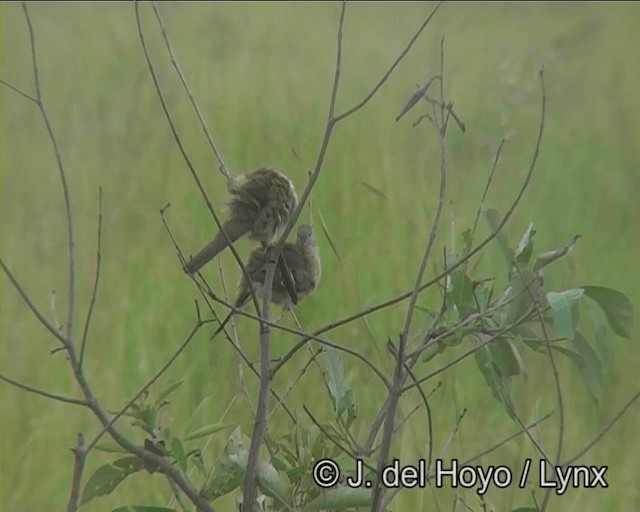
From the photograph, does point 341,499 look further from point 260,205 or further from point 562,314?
point 260,205

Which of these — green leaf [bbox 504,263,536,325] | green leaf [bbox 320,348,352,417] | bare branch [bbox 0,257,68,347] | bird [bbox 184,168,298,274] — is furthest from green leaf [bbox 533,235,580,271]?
bare branch [bbox 0,257,68,347]

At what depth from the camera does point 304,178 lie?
199cm

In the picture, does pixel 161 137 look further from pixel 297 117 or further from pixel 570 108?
pixel 570 108

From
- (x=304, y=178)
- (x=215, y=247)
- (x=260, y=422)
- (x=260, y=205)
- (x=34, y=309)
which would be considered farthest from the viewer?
(x=304, y=178)

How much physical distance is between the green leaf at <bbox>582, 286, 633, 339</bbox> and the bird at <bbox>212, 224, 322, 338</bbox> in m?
0.30

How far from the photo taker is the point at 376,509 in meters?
0.92

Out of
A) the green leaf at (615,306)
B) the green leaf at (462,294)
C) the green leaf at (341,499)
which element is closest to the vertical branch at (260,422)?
the green leaf at (341,499)

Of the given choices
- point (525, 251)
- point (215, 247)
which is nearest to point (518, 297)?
point (525, 251)

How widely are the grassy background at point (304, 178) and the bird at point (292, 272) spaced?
0.13m

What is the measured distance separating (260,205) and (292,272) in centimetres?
9

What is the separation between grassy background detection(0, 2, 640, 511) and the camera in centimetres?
156

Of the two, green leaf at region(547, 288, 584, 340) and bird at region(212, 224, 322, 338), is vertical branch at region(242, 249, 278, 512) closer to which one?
Answer: bird at region(212, 224, 322, 338)

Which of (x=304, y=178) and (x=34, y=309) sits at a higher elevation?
(x=304, y=178)

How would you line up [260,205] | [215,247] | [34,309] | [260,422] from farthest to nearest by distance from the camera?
[260,205] < [215,247] < [260,422] < [34,309]
